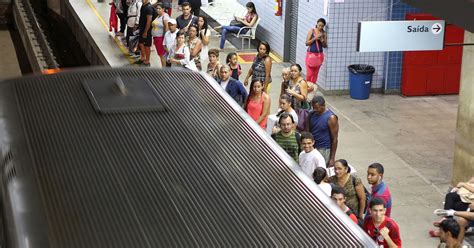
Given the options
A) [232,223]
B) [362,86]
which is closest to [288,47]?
[362,86]

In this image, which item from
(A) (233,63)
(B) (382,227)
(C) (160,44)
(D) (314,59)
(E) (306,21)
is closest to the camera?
(B) (382,227)

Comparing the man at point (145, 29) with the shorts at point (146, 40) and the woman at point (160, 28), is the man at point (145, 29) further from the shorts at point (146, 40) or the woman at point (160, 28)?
the woman at point (160, 28)

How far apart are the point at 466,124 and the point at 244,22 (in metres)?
8.98

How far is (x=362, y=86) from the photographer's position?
17.2m

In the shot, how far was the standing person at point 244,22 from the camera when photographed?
2023 cm

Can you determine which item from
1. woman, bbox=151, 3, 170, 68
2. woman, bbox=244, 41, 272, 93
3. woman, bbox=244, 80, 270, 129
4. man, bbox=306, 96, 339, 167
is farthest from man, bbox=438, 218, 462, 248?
woman, bbox=151, 3, 170, 68

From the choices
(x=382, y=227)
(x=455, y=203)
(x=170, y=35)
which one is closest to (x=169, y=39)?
(x=170, y=35)

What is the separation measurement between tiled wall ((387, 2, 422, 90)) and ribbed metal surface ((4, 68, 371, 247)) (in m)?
12.0

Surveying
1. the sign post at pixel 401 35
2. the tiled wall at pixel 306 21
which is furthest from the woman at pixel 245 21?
the sign post at pixel 401 35

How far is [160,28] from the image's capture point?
1641cm

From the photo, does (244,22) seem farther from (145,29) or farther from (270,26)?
(145,29)

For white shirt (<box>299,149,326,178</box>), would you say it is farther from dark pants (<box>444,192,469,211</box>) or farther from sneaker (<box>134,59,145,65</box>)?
sneaker (<box>134,59,145,65</box>)

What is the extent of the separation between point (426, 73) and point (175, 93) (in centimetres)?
1267

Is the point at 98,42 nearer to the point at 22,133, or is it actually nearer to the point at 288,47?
the point at 288,47
